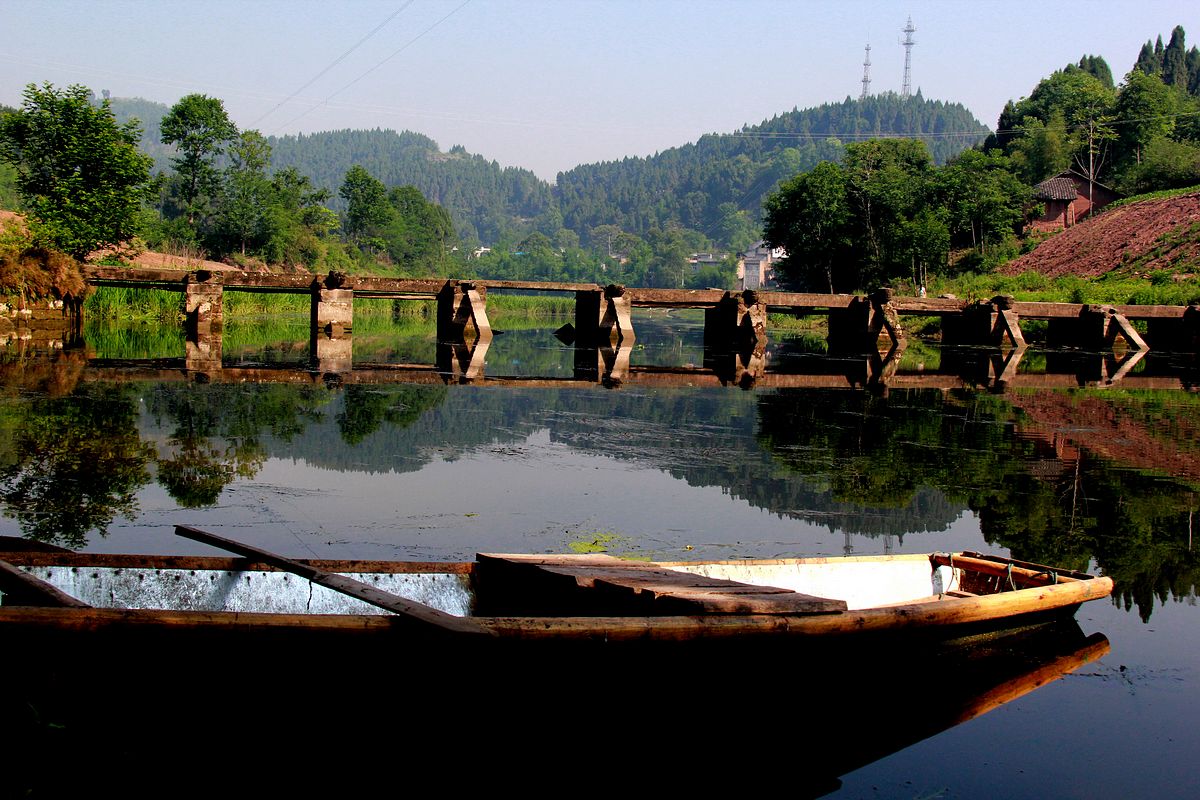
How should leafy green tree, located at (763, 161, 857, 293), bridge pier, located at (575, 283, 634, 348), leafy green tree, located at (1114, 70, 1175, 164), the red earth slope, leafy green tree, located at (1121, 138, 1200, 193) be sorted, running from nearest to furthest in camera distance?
1. bridge pier, located at (575, 283, 634, 348)
2. the red earth slope
3. leafy green tree, located at (763, 161, 857, 293)
4. leafy green tree, located at (1121, 138, 1200, 193)
5. leafy green tree, located at (1114, 70, 1175, 164)

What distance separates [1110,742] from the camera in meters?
5.72

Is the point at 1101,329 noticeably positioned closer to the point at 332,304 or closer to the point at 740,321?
the point at 740,321

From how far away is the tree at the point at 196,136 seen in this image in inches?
2689

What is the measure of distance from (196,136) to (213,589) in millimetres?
70409

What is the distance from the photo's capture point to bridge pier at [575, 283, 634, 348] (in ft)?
120

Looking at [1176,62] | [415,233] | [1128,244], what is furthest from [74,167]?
[1176,62]

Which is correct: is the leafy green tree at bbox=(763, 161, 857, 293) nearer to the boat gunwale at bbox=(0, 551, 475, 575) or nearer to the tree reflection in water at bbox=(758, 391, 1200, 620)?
the tree reflection in water at bbox=(758, 391, 1200, 620)

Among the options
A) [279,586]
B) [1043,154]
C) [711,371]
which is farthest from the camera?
[1043,154]

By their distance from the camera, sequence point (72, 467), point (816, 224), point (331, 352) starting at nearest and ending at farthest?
point (72, 467) < point (331, 352) < point (816, 224)

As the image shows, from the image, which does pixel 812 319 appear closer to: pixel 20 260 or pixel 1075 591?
pixel 20 260

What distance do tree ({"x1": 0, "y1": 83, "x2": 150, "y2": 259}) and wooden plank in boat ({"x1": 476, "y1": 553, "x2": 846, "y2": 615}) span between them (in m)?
36.7

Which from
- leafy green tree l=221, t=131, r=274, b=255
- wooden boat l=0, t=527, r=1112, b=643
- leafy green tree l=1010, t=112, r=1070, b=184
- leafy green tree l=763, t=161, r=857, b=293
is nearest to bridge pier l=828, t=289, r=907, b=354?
leafy green tree l=763, t=161, r=857, b=293

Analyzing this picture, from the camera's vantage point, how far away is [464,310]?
115ft

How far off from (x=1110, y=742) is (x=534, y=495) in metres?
6.33
